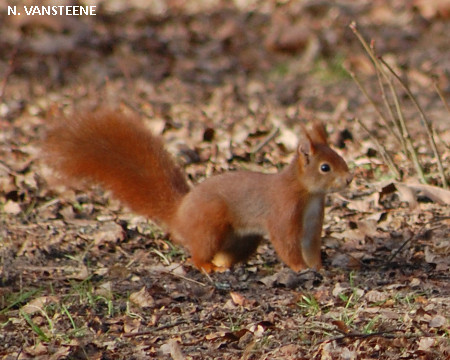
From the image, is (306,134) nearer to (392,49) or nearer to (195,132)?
(195,132)

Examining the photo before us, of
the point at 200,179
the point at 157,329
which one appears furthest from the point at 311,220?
A: the point at 200,179

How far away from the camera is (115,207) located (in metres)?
4.36

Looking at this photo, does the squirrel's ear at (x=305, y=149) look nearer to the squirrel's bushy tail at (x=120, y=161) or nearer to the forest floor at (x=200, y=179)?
the forest floor at (x=200, y=179)

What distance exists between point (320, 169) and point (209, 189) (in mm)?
461

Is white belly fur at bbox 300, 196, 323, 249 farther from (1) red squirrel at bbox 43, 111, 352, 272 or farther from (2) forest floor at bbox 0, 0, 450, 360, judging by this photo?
(2) forest floor at bbox 0, 0, 450, 360

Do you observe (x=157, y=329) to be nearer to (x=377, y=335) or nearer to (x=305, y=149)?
(x=377, y=335)

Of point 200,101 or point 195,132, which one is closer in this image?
point 195,132

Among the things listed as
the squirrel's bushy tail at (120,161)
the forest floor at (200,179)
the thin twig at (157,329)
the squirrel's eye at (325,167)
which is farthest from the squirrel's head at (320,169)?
the thin twig at (157,329)

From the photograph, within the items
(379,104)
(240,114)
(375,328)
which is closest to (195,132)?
(240,114)

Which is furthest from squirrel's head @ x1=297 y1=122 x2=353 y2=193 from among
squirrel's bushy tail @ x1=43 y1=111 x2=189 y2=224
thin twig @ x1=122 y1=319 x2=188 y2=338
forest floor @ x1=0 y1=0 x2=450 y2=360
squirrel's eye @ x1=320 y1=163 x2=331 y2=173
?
thin twig @ x1=122 y1=319 x2=188 y2=338

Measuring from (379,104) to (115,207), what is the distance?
2899 mm

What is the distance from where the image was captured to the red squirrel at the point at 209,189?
333 cm

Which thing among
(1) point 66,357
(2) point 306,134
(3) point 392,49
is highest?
(3) point 392,49

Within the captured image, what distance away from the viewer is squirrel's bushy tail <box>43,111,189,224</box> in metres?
3.62
